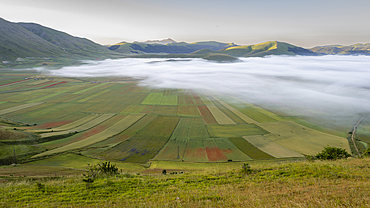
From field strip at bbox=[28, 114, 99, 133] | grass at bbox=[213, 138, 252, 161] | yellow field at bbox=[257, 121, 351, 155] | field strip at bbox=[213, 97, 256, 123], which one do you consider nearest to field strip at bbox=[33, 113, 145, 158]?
field strip at bbox=[28, 114, 99, 133]

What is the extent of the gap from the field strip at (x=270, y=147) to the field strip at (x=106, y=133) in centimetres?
4179

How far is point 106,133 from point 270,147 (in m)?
50.3

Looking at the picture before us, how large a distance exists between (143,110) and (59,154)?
142 ft

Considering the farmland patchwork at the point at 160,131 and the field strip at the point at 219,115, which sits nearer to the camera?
the farmland patchwork at the point at 160,131

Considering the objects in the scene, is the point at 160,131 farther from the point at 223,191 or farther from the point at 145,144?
the point at 223,191

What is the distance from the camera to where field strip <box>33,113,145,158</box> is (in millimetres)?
45469

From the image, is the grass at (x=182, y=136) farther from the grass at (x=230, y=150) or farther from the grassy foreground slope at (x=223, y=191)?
the grassy foreground slope at (x=223, y=191)

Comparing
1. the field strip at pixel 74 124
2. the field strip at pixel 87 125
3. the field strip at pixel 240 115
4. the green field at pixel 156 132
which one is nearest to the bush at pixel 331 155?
the green field at pixel 156 132

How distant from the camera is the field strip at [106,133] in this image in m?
45.5

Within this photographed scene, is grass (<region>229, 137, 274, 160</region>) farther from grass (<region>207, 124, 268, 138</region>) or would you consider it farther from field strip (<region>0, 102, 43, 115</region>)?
field strip (<region>0, 102, 43, 115</region>)

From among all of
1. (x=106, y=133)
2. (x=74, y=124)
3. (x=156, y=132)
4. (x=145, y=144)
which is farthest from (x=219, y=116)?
(x=74, y=124)

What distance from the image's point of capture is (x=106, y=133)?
56.4 m

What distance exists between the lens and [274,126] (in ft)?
207

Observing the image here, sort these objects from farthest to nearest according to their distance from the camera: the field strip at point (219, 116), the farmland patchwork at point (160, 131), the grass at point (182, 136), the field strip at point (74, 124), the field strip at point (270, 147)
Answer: the field strip at point (219, 116) → the field strip at point (74, 124) → the farmland patchwork at point (160, 131) → the grass at point (182, 136) → the field strip at point (270, 147)
